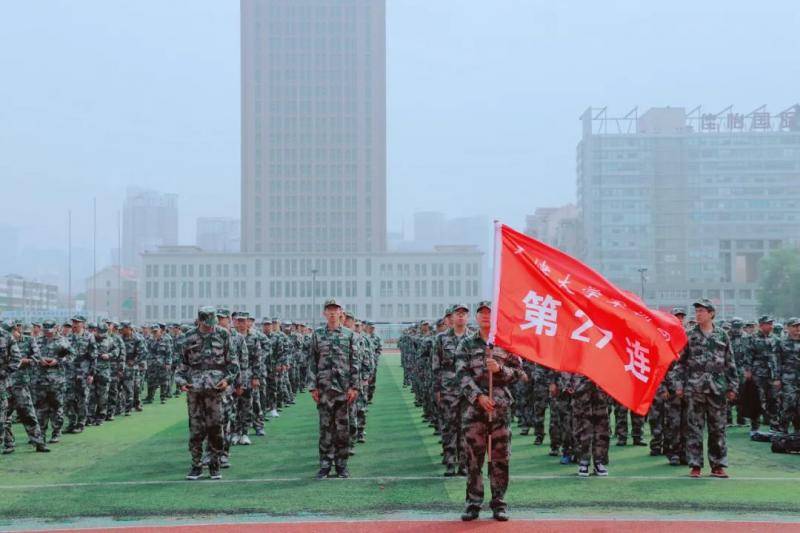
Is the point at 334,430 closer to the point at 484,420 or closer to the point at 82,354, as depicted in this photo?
the point at 484,420

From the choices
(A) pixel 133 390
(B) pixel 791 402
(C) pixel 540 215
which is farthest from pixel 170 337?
(C) pixel 540 215

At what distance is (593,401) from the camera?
420 inches

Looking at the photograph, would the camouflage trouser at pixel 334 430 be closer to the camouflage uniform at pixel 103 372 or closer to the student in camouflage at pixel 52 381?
the student in camouflage at pixel 52 381

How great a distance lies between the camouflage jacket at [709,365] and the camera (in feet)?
34.9

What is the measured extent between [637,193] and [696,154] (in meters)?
8.21

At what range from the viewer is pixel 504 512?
26.3ft

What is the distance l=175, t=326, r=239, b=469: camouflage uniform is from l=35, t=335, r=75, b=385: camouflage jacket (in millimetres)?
4384

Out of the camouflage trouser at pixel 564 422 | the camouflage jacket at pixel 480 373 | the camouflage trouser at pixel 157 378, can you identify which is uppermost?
the camouflage jacket at pixel 480 373


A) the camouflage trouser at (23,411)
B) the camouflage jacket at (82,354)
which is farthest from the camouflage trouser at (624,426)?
the camouflage jacket at (82,354)

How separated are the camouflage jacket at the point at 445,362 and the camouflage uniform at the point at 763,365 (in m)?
7.18

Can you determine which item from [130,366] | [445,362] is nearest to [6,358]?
[445,362]

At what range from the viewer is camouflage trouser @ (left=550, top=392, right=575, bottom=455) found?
11.6 meters

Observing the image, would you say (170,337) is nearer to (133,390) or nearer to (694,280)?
(133,390)

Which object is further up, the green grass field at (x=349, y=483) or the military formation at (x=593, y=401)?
the military formation at (x=593, y=401)
